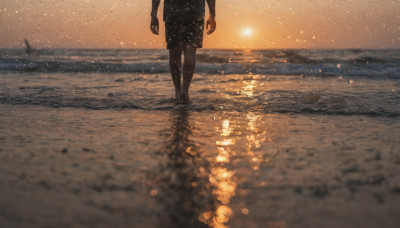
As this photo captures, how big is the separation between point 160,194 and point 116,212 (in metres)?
0.16

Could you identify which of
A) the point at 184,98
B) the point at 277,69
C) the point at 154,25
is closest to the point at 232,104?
the point at 184,98

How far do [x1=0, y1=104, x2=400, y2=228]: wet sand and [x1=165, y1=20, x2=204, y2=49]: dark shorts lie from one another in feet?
4.48

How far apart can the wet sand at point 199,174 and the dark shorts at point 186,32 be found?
4.48ft

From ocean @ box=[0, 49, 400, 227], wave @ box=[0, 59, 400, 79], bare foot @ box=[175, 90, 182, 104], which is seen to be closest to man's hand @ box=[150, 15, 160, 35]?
bare foot @ box=[175, 90, 182, 104]

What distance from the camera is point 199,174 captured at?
1.16 metres

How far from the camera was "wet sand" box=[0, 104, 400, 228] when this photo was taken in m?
0.83

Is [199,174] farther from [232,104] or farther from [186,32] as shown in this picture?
[186,32]

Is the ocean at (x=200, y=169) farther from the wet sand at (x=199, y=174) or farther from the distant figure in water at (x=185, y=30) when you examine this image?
the distant figure in water at (x=185, y=30)

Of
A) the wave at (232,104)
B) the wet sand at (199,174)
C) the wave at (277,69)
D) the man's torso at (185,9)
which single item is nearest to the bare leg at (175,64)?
the wave at (232,104)

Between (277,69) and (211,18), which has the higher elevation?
(211,18)

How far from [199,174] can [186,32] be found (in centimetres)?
232

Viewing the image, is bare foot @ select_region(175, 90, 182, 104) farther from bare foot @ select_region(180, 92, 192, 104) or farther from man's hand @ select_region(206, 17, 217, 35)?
man's hand @ select_region(206, 17, 217, 35)

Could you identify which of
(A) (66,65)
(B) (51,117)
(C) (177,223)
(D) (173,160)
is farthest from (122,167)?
(A) (66,65)

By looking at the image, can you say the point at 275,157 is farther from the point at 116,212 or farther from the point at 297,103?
the point at 297,103
